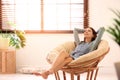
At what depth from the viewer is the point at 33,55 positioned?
681 centimetres

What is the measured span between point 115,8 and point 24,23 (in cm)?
208

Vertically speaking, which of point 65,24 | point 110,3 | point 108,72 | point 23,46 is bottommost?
point 108,72

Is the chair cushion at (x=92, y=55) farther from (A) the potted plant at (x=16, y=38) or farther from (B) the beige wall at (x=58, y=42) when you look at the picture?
(A) the potted plant at (x=16, y=38)

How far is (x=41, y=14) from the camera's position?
6.82 metres

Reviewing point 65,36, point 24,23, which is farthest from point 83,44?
point 24,23

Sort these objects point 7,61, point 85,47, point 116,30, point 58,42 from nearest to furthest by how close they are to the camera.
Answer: point 85,47 → point 7,61 → point 116,30 → point 58,42

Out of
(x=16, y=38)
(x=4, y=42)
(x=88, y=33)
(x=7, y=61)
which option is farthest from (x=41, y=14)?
(x=88, y=33)

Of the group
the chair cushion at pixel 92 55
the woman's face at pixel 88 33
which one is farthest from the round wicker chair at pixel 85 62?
the woman's face at pixel 88 33

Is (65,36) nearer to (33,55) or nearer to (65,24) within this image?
(65,24)

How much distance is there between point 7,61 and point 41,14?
4.38ft

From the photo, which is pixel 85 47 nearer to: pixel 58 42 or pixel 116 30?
pixel 116 30

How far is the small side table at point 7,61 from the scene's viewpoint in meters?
6.29

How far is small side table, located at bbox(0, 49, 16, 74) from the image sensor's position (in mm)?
6293

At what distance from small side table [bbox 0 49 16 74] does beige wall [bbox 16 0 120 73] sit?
1.32 ft
